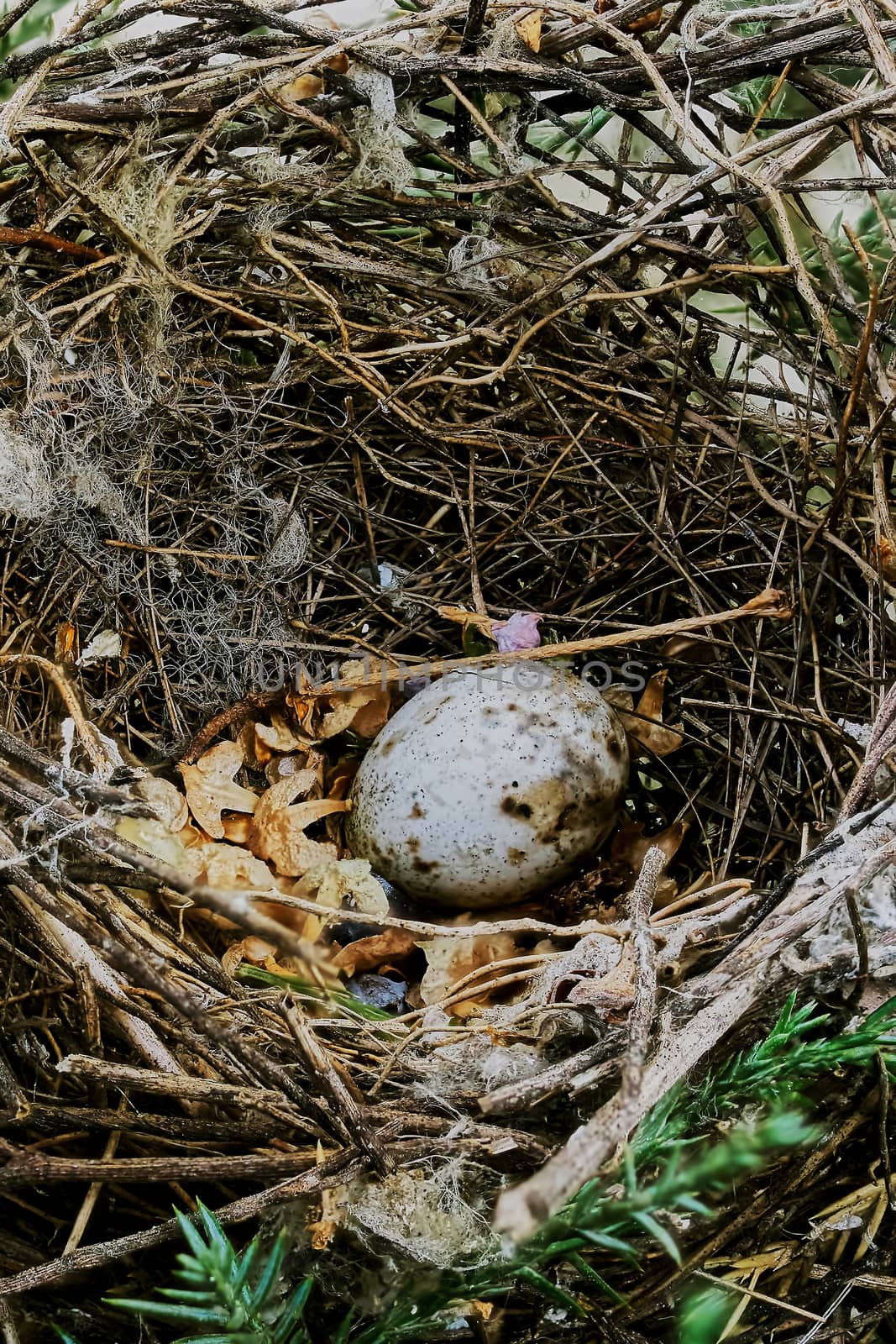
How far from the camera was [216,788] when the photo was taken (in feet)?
3.92

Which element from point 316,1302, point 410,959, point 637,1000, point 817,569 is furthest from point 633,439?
point 316,1302

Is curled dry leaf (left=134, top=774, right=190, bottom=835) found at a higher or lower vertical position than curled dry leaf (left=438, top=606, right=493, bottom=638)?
lower

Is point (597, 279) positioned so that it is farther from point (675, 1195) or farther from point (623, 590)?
point (675, 1195)

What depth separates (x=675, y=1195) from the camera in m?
0.48

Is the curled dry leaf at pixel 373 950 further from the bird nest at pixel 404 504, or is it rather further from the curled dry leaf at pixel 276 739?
the curled dry leaf at pixel 276 739

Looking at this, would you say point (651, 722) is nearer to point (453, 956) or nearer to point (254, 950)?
point (453, 956)

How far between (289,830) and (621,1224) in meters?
0.64

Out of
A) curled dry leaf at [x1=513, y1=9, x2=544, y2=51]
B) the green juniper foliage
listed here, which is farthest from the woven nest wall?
the green juniper foliage

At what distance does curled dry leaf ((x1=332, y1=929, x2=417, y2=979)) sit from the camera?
108cm

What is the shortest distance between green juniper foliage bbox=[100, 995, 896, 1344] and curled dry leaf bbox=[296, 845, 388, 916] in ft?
1.35

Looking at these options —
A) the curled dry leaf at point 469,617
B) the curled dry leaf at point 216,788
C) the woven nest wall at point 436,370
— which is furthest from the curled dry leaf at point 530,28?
the curled dry leaf at point 216,788

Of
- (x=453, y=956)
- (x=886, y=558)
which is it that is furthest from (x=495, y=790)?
(x=886, y=558)

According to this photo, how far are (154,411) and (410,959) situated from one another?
0.69m

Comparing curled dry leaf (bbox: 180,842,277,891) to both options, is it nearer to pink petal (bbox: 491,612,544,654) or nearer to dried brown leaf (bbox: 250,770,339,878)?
dried brown leaf (bbox: 250,770,339,878)
